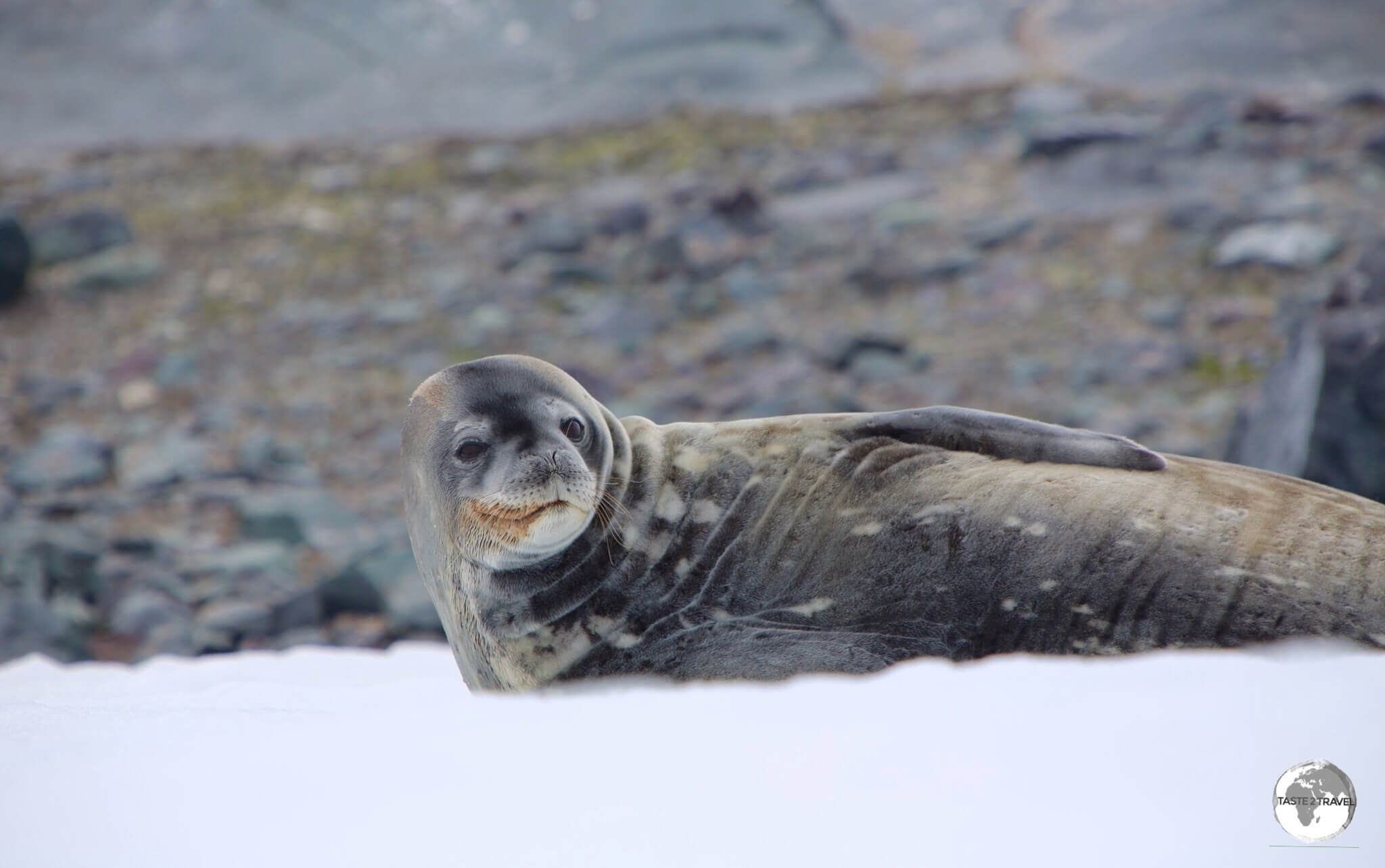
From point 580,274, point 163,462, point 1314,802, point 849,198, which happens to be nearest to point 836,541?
point 1314,802

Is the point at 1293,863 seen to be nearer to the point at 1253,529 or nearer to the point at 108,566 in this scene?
the point at 1253,529

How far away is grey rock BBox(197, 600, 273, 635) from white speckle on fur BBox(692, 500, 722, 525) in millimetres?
5024

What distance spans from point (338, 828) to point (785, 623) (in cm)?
120

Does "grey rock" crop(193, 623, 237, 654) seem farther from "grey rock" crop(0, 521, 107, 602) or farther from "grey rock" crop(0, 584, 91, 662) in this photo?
"grey rock" crop(0, 521, 107, 602)

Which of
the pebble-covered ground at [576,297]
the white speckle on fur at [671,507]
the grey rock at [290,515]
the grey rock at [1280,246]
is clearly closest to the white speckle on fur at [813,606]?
the white speckle on fur at [671,507]

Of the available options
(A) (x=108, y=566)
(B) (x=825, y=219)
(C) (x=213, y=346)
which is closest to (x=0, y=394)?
(C) (x=213, y=346)

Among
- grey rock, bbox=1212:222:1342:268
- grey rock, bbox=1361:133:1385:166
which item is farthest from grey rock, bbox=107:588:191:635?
grey rock, bbox=1361:133:1385:166

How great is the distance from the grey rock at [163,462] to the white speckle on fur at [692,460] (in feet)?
22.6

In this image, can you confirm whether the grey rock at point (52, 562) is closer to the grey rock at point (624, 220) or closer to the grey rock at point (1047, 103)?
the grey rock at point (624, 220)

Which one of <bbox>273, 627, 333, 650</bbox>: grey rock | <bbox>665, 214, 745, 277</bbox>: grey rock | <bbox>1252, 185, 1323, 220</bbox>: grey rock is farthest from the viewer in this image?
<bbox>665, 214, 745, 277</bbox>: grey rock

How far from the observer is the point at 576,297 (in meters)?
11.3

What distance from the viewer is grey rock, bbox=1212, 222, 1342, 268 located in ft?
31.7

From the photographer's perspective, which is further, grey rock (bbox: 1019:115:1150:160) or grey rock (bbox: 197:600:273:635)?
grey rock (bbox: 1019:115:1150:160)

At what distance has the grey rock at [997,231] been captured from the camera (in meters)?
11.0
